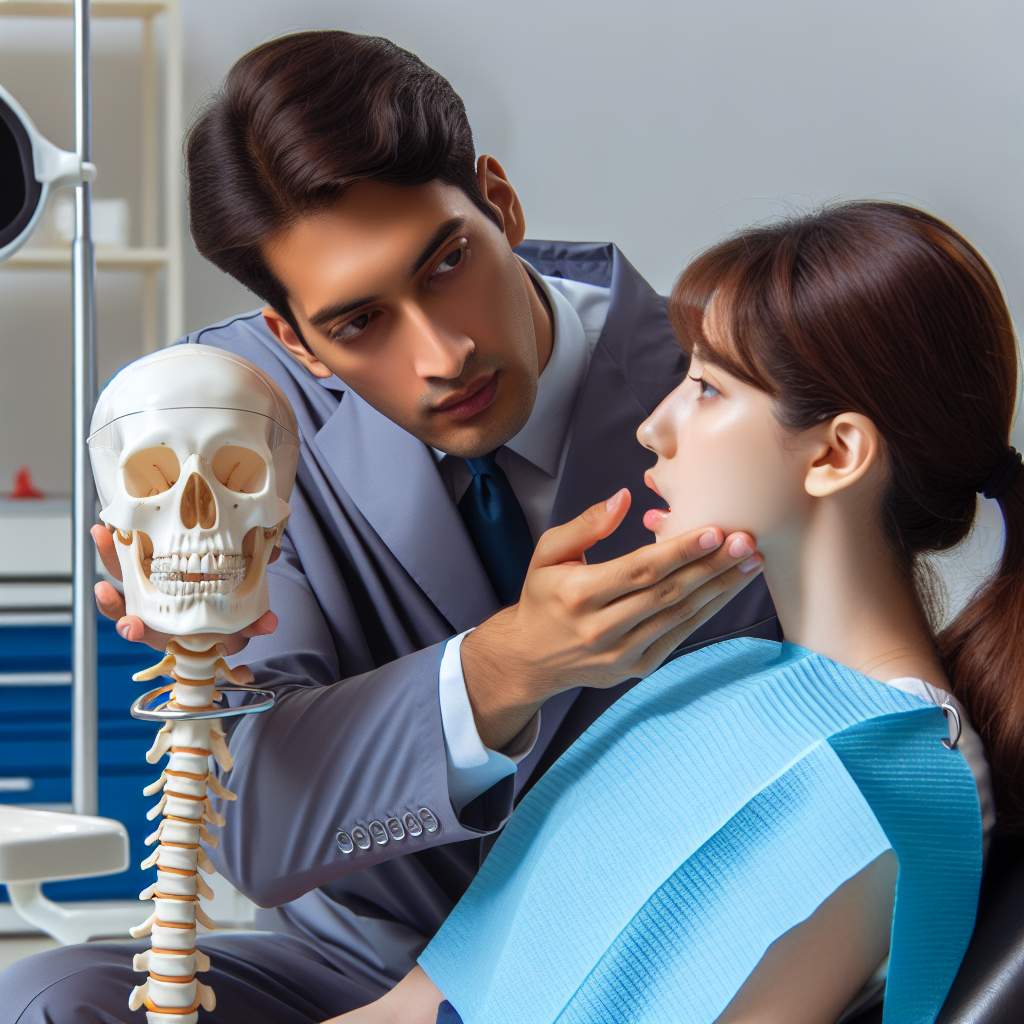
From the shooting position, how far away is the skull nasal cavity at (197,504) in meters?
1.13

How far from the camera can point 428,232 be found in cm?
149

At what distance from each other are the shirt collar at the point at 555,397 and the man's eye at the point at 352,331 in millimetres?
192

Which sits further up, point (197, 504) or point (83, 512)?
point (197, 504)

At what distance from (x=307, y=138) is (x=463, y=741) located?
0.69 meters

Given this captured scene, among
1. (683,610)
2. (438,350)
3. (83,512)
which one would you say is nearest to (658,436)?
(683,610)

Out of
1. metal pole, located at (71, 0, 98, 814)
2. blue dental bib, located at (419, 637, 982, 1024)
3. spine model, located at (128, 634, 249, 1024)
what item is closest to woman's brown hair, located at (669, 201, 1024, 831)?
blue dental bib, located at (419, 637, 982, 1024)

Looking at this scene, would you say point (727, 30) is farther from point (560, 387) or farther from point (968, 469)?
point (968, 469)

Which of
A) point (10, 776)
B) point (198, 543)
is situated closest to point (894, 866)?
point (198, 543)

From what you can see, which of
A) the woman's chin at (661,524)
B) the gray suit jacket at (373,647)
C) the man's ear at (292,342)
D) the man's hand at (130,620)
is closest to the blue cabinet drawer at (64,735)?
the gray suit jacket at (373,647)

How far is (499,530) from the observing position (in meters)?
1.65

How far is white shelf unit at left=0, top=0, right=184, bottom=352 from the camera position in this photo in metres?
3.47

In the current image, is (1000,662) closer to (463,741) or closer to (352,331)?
(463,741)

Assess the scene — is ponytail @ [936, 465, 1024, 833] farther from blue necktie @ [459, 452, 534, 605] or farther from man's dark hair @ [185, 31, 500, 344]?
man's dark hair @ [185, 31, 500, 344]

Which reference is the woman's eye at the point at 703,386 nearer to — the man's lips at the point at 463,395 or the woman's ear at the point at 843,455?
the woman's ear at the point at 843,455
